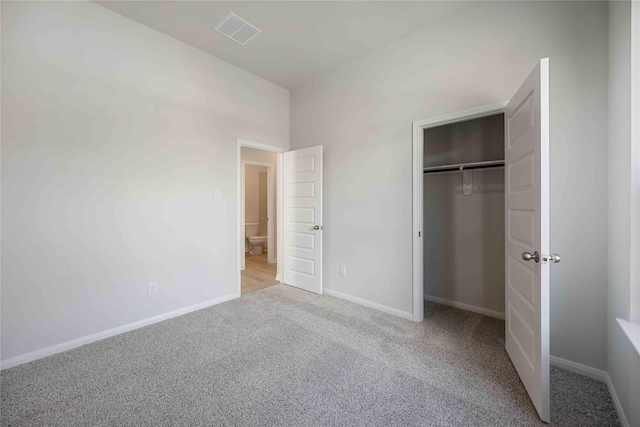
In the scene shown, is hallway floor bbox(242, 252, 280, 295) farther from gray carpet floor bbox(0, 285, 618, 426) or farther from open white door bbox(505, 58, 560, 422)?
open white door bbox(505, 58, 560, 422)

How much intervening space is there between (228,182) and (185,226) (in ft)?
2.41

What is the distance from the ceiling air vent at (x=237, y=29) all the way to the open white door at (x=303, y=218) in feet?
4.54

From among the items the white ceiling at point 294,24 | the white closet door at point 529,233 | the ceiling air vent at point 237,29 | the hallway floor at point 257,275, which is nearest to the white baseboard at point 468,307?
the white closet door at point 529,233

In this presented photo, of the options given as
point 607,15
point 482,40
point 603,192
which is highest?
point 482,40

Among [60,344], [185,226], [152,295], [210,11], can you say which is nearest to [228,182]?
[185,226]

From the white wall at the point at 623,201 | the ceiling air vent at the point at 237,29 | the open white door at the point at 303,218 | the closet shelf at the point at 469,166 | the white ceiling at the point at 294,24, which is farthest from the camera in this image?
the open white door at the point at 303,218

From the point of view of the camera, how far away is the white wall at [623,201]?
128 cm

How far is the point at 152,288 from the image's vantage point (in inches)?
99.0

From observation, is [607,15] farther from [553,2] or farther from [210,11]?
[210,11]

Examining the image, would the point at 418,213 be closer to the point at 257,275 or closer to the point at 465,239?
the point at 465,239

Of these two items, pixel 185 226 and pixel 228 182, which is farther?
pixel 228 182

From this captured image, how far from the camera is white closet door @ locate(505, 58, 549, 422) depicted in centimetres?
133

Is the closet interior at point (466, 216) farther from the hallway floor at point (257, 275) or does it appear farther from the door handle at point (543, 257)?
the hallway floor at point (257, 275)

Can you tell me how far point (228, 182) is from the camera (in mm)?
3109
